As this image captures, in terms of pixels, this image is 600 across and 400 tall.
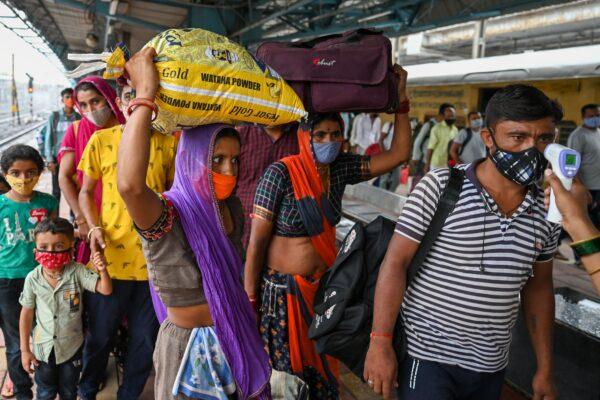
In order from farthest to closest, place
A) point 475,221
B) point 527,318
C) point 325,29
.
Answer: point 325,29
point 527,318
point 475,221

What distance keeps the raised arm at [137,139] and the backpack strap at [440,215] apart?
36.7 inches

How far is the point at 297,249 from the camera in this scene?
2.38 metres

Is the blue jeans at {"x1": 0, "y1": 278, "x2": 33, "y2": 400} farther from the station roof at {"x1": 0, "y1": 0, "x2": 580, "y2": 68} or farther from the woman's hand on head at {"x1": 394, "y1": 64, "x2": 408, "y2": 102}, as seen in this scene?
the station roof at {"x1": 0, "y1": 0, "x2": 580, "y2": 68}

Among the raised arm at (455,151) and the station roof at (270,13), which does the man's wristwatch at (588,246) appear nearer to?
the station roof at (270,13)

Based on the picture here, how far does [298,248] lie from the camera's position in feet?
7.82

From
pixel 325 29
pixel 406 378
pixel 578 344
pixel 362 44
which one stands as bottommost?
pixel 578 344

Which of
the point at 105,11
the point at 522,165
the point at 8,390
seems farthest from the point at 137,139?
the point at 105,11

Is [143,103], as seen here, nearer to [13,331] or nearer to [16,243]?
[16,243]

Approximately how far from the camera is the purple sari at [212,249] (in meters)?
1.71

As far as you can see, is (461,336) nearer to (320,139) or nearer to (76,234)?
(320,139)

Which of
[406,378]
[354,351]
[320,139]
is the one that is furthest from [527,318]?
[320,139]

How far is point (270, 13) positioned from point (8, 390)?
702cm

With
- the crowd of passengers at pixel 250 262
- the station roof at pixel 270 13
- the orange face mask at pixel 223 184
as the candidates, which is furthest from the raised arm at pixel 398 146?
the station roof at pixel 270 13

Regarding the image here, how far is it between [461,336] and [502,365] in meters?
0.25
